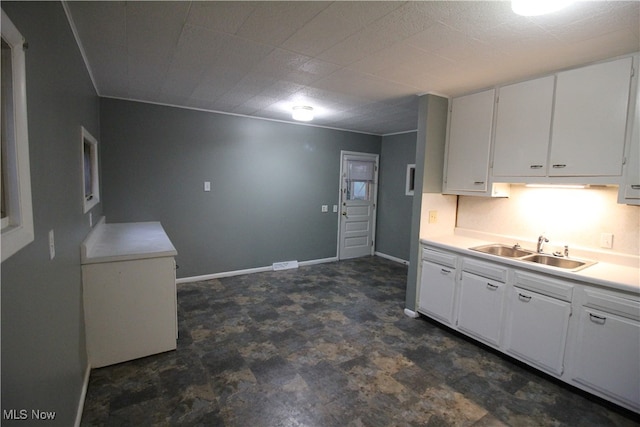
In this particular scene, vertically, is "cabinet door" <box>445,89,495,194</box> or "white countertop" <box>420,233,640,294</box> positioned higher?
"cabinet door" <box>445,89,495,194</box>

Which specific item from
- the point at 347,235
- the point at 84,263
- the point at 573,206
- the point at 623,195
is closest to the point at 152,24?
the point at 84,263

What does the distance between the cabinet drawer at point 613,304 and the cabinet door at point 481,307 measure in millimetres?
598

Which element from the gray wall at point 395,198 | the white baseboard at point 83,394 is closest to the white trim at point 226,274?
the gray wall at point 395,198

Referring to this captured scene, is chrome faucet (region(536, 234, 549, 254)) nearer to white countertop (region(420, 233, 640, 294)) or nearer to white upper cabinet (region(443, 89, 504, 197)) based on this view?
white countertop (region(420, 233, 640, 294))

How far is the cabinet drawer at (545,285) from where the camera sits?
2.25m

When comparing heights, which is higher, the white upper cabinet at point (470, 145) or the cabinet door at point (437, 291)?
the white upper cabinet at point (470, 145)

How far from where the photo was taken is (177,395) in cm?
212

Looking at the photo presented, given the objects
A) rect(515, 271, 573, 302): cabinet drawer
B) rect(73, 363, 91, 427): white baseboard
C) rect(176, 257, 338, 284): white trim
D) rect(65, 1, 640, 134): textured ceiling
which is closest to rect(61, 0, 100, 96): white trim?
rect(65, 1, 640, 134): textured ceiling

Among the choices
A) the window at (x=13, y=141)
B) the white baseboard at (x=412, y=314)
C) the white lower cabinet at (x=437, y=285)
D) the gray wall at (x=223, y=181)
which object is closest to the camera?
the window at (x=13, y=141)

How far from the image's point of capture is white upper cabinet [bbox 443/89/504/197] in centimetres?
297

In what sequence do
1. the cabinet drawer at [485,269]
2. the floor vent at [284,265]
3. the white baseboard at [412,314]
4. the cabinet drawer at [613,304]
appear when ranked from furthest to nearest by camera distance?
the floor vent at [284,265], the white baseboard at [412,314], the cabinet drawer at [485,269], the cabinet drawer at [613,304]

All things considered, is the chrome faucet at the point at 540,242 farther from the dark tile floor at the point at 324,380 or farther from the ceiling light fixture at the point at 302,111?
the ceiling light fixture at the point at 302,111

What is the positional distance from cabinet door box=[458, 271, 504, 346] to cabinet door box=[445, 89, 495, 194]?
93cm

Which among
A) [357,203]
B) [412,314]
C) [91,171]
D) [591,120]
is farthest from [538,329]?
[91,171]
